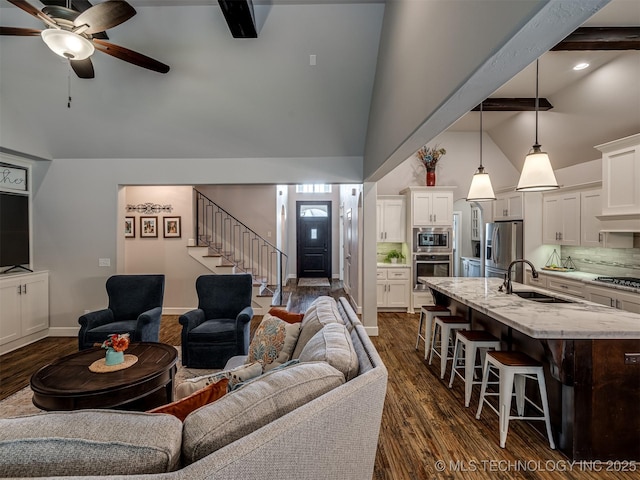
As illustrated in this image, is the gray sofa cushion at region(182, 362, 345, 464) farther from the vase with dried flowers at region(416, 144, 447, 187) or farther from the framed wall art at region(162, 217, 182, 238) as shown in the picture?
the vase with dried flowers at region(416, 144, 447, 187)

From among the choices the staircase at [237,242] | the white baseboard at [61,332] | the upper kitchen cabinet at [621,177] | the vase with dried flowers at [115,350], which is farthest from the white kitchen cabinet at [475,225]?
the white baseboard at [61,332]

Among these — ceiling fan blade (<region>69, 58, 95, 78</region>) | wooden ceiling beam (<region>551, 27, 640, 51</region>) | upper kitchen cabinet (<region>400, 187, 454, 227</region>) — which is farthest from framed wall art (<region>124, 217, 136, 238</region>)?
wooden ceiling beam (<region>551, 27, 640, 51</region>)

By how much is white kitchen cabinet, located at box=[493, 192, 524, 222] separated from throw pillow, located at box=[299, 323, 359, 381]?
4890 millimetres

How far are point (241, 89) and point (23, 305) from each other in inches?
160

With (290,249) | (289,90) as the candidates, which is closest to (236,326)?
(289,90)

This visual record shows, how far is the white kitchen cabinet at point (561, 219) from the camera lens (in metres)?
4.80

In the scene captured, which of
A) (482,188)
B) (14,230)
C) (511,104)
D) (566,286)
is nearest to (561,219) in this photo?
(566,286)

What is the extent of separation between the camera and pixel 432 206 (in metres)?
6.06

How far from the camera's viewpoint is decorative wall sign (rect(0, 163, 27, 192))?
4.34 metres

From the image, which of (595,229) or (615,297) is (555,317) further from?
(595,229)

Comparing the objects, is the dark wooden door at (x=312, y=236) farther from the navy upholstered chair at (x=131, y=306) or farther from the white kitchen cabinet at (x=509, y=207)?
the navy upholstered chair at (x=131, y=306)

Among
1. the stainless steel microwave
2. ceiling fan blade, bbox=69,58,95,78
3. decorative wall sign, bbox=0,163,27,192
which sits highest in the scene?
ceiling fan blade, bbox=69,58,95,78

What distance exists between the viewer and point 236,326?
11.5ft

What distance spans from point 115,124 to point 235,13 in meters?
2.58
